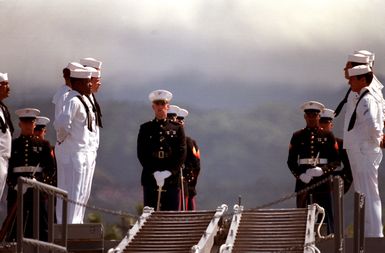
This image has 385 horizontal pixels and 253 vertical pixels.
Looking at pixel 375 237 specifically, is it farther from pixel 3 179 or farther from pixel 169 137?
pixel 3 179

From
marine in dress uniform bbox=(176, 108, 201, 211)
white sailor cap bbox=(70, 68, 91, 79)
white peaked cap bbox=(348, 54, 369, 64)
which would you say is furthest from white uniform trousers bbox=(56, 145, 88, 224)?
white peaked cap bbox=(348, 54, 369, 64)

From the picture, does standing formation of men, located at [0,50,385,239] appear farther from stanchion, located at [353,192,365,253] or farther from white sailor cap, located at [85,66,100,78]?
stanchion, located at [353,192,365,253]

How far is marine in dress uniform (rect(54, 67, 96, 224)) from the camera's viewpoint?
58.9ft

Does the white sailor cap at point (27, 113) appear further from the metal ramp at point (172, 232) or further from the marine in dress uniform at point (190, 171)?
the metal ramp at point (172, 232)

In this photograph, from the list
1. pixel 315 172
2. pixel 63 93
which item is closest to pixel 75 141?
pixel 63 93

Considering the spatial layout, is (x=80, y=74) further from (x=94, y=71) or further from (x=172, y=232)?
(x=172, y=232)

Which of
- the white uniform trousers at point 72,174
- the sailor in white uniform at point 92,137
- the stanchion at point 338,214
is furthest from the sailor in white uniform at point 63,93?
the stanchion at point 338,214

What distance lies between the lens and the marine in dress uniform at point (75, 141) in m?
17.9

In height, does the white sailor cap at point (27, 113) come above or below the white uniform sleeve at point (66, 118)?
above

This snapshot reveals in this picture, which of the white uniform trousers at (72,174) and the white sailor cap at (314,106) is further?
the white sailor cap at (314,106)

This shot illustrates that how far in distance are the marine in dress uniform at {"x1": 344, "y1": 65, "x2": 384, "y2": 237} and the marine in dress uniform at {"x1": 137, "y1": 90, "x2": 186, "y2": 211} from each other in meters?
2.23

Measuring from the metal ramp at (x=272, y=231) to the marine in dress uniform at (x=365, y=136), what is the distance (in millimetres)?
1573

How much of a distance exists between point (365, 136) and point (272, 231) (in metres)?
2.54

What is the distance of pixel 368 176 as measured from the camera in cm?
1764
